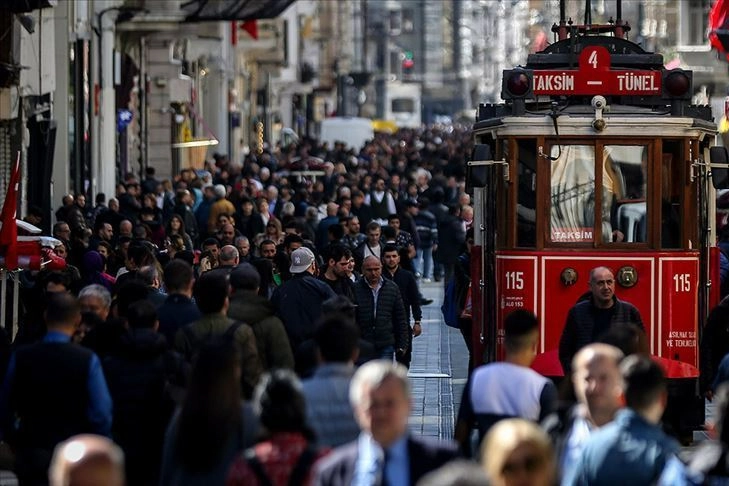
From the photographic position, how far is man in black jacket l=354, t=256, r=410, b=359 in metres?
15.6

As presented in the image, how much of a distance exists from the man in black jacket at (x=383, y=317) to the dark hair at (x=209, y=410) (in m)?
7.24

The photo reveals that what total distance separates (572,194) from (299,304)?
2197 millimetres

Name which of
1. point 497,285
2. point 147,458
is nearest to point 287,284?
point 497,285

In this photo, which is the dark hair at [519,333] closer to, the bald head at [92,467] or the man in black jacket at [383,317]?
the bald head at [92,467]

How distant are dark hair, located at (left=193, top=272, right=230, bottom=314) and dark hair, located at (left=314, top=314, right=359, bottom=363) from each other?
6.81ft

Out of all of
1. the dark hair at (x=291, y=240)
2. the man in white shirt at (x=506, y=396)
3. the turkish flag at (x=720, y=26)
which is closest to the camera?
the man in white shirt at (x=506, y=396)

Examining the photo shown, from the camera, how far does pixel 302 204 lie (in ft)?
98.2

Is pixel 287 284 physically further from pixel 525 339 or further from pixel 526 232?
pixel 525 339

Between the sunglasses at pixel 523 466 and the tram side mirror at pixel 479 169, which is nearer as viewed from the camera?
the sunglasses at pixel 523 466

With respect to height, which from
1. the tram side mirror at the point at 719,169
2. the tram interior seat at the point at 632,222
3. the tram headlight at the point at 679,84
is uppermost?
the tram headlight at the point at 679,84

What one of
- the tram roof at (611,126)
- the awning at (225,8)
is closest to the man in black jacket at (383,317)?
the tram roof at (611,126)

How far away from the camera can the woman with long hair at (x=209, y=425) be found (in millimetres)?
7961

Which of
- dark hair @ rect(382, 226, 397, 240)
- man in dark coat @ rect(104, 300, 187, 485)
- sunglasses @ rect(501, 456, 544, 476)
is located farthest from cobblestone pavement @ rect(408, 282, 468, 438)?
sunglasses @ rect(501, 456, 544, 476)

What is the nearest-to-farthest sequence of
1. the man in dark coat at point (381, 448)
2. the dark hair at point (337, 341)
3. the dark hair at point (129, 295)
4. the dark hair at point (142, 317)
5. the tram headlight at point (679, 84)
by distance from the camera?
1. the man in dark coat at point (381, 448)
2. the dark hair at point (337, 341)
3. the dark hair at point (142, 317)
4. the dark hair at point (129, 295)
5. the tram headlight at point (679, 84)
